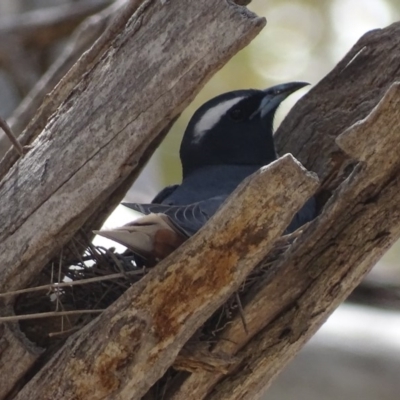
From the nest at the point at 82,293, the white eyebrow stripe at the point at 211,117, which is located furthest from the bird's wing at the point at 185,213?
the white eyebrow stripe at the point at 211,117

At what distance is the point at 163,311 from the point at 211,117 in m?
1.09

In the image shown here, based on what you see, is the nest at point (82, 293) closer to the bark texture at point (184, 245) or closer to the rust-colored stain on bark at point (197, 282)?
the bark texture at point (184, 245)

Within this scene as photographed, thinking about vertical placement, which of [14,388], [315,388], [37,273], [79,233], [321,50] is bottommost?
[14,388]

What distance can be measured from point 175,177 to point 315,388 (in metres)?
3.74

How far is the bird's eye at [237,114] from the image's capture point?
9.98ft

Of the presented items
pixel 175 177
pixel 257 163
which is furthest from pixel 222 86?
pixel 257 163

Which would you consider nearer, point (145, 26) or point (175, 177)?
point (145, 26)

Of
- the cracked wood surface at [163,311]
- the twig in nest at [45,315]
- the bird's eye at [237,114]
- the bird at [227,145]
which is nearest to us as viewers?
the cracked wood surface at [163,311]

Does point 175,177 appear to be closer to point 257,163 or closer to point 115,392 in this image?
point 257,163

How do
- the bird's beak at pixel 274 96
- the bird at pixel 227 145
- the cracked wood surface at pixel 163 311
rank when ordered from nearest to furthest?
1. the cracked wood surface at pixel 163 311
2. the bird at pixel 227 145
3. the bird's beak at pixel 274 96

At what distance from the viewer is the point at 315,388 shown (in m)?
3.93

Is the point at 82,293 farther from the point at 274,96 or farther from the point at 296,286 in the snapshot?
the point at 274,96

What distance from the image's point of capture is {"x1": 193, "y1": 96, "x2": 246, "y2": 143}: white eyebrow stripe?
3.00m

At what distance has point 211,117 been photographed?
3.03 meters
